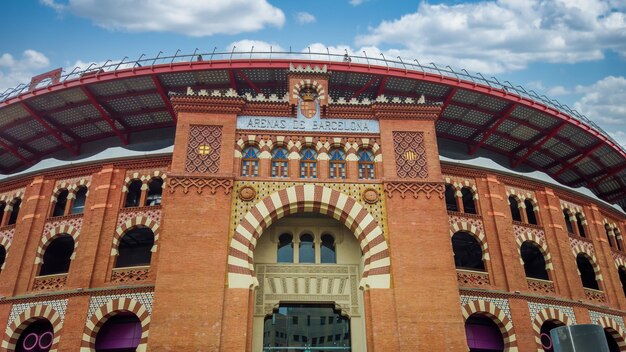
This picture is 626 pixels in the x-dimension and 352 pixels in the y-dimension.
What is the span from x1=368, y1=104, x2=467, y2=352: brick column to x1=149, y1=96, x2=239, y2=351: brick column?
437cm

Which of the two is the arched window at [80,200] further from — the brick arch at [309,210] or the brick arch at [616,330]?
the brick arch at [616,330]

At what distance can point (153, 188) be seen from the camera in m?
19.2

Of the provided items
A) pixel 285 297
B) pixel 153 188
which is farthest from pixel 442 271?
pixel 153 188

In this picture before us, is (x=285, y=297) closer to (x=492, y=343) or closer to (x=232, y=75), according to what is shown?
(x=492, y=343)

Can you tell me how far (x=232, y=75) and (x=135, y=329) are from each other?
1072 centimetres

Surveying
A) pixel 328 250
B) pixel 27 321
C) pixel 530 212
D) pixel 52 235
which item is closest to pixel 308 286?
pixel 328 250

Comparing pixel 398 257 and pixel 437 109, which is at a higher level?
pixel 437 109

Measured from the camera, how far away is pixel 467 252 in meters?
21.1

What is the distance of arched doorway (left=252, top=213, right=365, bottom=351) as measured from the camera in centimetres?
1453

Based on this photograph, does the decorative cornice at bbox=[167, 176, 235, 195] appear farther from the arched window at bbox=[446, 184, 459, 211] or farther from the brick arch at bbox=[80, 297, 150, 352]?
the arched window at bbox=[446, 184, 459, 211]

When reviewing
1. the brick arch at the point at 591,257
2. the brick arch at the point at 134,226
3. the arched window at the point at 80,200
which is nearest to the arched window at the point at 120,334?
the brick arch at the point at 134,226

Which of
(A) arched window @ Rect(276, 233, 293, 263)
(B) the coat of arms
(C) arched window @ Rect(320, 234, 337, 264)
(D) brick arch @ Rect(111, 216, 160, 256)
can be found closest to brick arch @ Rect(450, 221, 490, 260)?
(C) arched window @ Rect(320, 234, 337, 264)

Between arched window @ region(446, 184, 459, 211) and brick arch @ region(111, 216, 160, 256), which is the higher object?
arched window @ region(446, 184, 459, 211)

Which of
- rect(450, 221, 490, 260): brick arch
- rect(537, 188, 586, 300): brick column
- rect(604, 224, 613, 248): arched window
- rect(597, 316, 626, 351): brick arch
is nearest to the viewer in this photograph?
rect(450, 221, 490, 260): brick arch
